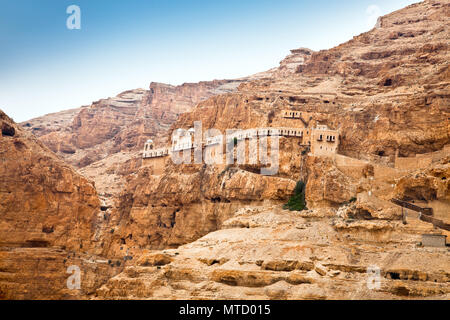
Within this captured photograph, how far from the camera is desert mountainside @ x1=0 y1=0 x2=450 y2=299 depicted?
59906 millimetres

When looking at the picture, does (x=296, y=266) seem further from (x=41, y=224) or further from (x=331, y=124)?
(x=41, y=224)

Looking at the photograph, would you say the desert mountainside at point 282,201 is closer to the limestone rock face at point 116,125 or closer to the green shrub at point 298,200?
the green shrub at point 298,200

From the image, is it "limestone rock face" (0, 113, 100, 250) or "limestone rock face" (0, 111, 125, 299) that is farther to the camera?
"limestone rock face" (0, 113, 100, 250)

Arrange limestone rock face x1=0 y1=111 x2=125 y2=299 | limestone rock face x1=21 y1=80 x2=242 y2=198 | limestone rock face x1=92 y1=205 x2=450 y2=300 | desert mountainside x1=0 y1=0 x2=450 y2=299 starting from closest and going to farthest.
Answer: limestone rock face x1=92 y1=205 x2=450 y2=300
desert mountainside x1=0 y1=0 x2=450 y2=299
limestone rock face x1=0 y1=111 x2=125 y2=299
limestone rock face x1=21 y1=80 x2=242 y2=198

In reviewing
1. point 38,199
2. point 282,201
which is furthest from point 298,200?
point 38,199

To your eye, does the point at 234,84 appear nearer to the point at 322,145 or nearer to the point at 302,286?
the point at 322,145

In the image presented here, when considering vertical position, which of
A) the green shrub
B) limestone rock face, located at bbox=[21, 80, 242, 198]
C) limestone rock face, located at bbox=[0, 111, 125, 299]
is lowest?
limestone rock face, located at bbox=[0, 111, 125, 299]

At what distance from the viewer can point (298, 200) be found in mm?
76188

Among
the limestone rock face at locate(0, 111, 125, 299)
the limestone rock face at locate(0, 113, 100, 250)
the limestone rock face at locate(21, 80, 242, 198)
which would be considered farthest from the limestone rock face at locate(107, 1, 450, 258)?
the limestone rock face at locate(21, 80, 242, 198)

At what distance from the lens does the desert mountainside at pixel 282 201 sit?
59906 millimetres

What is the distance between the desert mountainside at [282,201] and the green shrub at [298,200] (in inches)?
20.2

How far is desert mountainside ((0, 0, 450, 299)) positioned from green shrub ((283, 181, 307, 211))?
0.51 metres

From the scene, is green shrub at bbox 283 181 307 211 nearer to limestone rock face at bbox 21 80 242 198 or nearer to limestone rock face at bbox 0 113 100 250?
limestone rock face at bbox 0 113 100 250

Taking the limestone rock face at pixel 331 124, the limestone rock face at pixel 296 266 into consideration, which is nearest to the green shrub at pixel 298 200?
the limestone rock face at pixel 331 124
